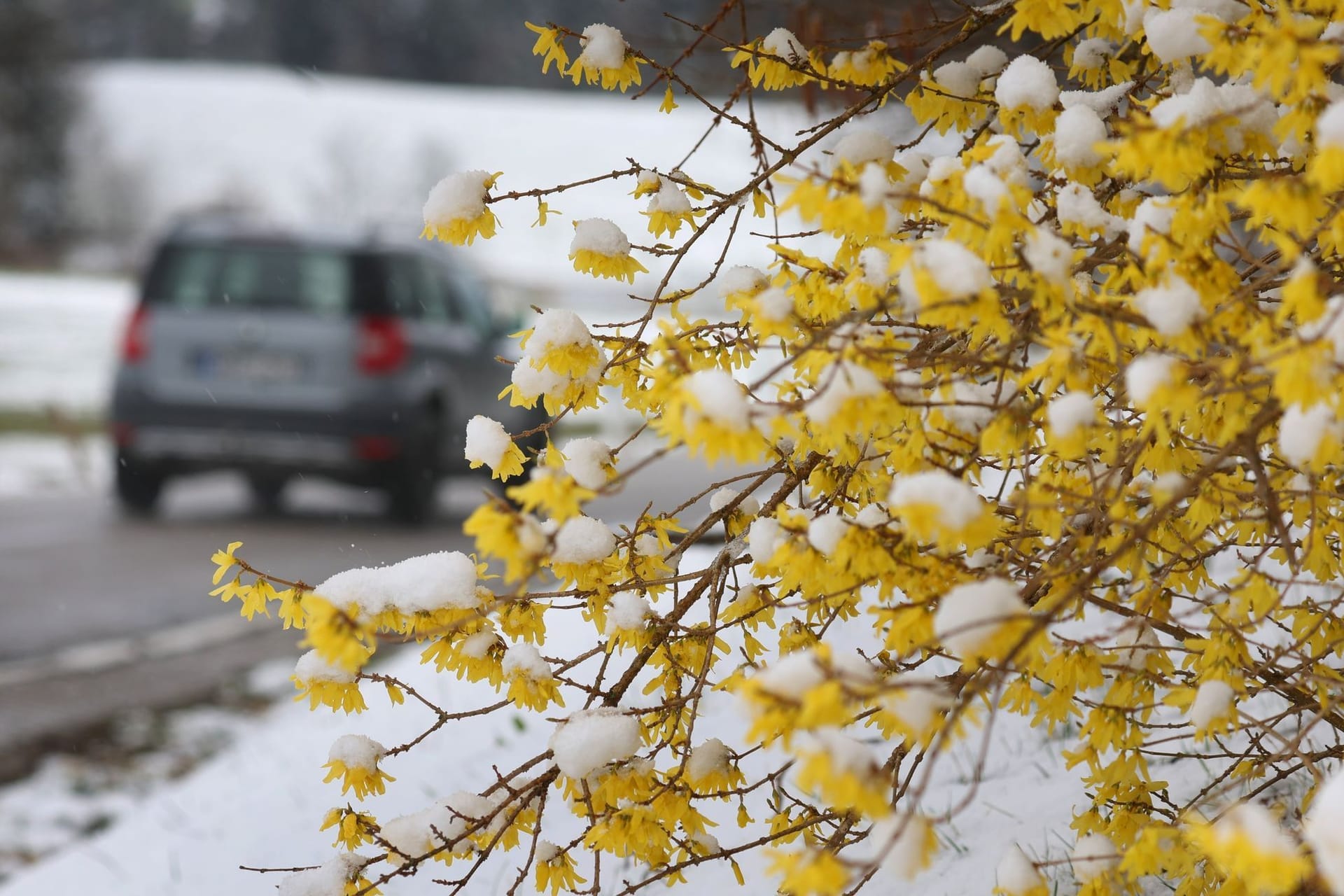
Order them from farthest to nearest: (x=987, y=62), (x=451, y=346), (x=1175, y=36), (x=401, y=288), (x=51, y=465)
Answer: (x=51, y=465)
(x=451, y=346)
(x=401, y=288)
(x=987, y=62)
(x=1175, y=36)

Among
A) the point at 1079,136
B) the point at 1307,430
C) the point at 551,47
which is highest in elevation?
the point at 551,47

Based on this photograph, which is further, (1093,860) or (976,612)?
(1093,860)

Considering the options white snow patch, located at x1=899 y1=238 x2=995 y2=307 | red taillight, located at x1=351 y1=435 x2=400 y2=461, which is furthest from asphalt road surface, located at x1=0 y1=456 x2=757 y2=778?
white snow patch, located at x1=899 y1=238 x2=995 y2=307

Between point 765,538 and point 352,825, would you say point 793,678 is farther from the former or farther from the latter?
point 352,825

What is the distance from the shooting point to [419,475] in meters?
6.84

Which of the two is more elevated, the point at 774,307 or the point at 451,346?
the point at 451,346

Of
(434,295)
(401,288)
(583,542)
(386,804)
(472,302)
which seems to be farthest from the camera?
(472,302)

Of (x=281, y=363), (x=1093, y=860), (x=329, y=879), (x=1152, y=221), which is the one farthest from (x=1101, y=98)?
(x=281, y=363)

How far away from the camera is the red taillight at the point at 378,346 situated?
21.2 feet

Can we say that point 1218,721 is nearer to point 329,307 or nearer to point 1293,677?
point 1293,677

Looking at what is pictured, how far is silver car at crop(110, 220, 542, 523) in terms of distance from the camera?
638cm

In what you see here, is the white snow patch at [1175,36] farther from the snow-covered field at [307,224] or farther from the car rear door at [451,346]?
the car rear door at [451,346]

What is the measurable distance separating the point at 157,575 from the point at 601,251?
5.52 metres

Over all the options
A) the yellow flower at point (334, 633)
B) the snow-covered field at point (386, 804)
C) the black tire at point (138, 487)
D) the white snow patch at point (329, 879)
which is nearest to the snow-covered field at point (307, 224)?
the snow-covered field at point (386, 804)
